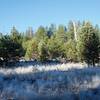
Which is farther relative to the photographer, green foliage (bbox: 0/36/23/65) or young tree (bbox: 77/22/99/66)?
green foliage (bbox: 0/36/23/65)

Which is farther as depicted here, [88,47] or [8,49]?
[8,49]

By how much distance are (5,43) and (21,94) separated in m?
24.0

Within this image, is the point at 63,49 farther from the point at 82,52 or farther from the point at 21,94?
the point at 21,94

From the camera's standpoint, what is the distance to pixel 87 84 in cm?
1095

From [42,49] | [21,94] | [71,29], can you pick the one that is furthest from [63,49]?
[21,94]

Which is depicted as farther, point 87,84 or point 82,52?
point 82,52

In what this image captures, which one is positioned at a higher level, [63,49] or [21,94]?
[63,49]

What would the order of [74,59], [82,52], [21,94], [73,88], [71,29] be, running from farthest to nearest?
[71,29]
[74,59]
[82,52]
[73,88]
[21,94]

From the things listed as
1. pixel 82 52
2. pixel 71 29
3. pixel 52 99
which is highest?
pixel 71 29

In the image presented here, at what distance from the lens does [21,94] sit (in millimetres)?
9414

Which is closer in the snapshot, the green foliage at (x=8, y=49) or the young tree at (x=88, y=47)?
the young tree at (x=88, y=47)

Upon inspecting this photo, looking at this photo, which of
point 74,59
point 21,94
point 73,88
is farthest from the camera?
point 74,59

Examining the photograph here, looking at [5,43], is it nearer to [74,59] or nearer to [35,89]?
[74,59]

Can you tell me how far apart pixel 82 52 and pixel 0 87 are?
2095 centimetres
